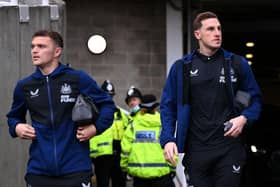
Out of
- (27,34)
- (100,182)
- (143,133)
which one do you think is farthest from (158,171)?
(27,34)

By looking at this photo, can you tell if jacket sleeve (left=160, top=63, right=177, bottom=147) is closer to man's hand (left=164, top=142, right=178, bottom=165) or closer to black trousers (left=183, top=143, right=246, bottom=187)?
man's hand (left=164, top=142, right=178, bottom=165)

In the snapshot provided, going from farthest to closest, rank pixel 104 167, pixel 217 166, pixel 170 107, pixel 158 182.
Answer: pixel 104 167 → pixel 158 182 → pixel 170 107 → pixel 217 166

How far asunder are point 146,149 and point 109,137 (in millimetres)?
1317

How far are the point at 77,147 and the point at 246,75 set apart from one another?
1452 mm

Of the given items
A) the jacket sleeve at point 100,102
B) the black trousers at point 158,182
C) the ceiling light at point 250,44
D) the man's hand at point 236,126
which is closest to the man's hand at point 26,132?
the jacket sleeve at point 100,102

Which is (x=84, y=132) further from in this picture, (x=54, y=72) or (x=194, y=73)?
(x=194, y=73)

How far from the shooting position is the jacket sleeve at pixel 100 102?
208 inches

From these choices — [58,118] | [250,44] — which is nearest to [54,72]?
[58,118]

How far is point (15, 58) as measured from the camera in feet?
22.7

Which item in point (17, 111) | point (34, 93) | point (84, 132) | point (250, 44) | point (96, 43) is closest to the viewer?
point (84, 132)

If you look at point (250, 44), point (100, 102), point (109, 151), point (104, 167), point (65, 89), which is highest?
point (250, 44)

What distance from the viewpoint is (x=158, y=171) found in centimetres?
891

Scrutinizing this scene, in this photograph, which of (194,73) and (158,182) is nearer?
(194,73)

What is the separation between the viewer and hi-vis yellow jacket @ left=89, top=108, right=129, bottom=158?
398 inches
